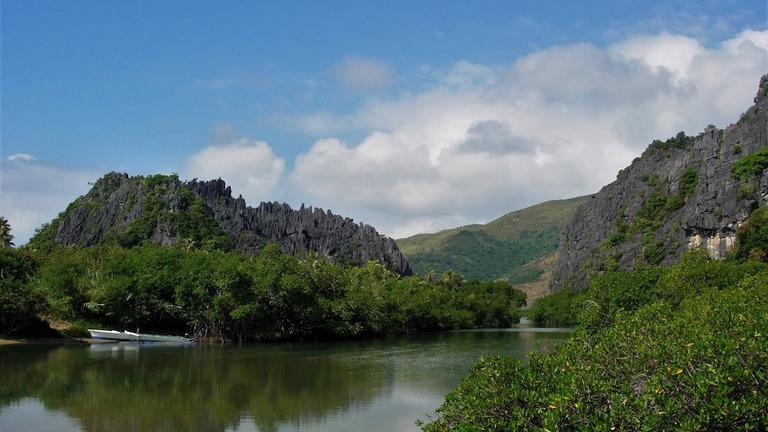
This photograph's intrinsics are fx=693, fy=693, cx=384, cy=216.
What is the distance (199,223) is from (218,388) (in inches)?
4503

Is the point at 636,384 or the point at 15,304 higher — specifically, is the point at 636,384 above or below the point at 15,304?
below

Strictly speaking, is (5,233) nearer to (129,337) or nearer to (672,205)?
(129,337)

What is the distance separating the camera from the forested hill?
133625 mm

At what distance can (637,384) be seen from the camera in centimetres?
1223

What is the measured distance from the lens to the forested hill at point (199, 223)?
438 ft

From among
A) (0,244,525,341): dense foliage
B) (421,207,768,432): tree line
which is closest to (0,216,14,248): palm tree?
(0,244,525,341): dense foliage

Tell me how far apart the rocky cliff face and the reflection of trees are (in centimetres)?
7333

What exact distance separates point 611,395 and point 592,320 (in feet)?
69.9

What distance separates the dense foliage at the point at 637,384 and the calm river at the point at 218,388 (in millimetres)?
4013

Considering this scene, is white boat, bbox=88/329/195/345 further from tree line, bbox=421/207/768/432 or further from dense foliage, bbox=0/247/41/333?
tree line, bbox=421/207/768/432

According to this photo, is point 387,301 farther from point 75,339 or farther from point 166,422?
point 166,422

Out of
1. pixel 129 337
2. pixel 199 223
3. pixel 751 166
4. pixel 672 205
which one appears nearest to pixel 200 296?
pixel 129 337

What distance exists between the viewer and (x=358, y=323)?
62719mm

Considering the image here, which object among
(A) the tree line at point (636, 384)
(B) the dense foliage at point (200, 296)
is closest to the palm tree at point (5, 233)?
(B) the dense foliage at point (200, 296)
